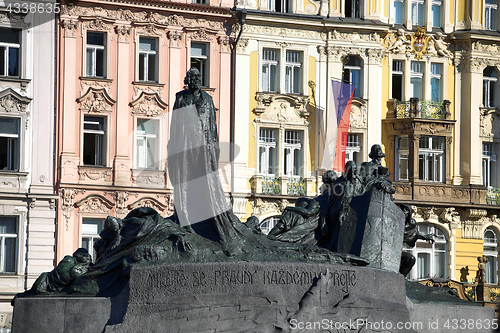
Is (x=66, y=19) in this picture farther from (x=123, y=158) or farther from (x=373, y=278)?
(x=373, y=278)

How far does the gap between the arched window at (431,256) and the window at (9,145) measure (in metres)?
13.1

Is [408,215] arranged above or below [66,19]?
below

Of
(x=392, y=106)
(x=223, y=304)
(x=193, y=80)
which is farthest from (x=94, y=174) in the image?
(x=223, y=304)

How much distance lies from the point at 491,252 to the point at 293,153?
7536mm

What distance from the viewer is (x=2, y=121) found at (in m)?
34.1

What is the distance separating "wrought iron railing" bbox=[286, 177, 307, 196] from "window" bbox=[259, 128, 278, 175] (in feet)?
2.06

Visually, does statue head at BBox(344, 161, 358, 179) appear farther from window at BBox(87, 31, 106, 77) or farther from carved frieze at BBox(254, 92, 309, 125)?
carved frieze at BBox(254, 92, 309, 125)

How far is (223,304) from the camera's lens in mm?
14555

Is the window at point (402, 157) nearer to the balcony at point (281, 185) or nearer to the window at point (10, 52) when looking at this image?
the balcony at point (281, 185)

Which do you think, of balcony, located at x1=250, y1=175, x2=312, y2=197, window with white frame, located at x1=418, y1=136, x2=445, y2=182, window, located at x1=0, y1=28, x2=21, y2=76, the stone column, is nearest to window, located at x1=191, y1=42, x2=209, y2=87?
the stone column

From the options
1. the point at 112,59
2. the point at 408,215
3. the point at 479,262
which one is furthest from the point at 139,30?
the point at 408,215

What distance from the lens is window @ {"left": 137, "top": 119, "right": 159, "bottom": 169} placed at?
35875mm

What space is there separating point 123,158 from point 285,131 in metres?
5.52

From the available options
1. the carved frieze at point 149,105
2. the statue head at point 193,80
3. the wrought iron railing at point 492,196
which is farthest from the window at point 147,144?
the statue head at point 193,80
